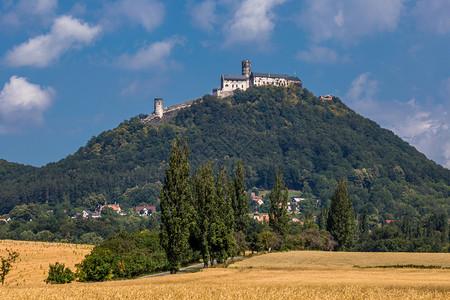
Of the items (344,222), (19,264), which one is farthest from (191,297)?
(344,222)

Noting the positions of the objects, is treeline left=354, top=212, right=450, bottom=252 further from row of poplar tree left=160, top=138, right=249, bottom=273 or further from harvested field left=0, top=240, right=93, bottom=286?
harvested field left=0, top=240, right=93, bottom=286

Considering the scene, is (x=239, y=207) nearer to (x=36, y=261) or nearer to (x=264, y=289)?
(x=36, y=261)

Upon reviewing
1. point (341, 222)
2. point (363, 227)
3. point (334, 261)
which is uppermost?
point (341, 222)

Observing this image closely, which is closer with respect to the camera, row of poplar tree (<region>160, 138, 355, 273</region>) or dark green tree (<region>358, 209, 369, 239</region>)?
row of poplar tree (<region>160, 138, 355, 273</region>)

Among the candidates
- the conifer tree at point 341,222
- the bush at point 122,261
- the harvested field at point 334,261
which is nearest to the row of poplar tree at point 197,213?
the harvested field at point 334,261

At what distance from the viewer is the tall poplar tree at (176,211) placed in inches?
2943

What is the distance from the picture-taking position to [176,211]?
75.3m

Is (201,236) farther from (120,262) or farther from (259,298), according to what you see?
(259,298)

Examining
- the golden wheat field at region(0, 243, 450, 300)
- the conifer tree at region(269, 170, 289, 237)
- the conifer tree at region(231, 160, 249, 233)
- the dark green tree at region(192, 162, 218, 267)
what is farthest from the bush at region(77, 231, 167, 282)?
the conifer tree at region(269, 170, 289, 237)

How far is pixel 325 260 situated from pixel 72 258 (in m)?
42.9

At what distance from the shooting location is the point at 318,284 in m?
49.6

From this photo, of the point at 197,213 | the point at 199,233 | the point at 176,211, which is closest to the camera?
the point at 176,211

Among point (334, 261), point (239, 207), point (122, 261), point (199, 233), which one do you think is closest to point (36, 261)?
point (122, 261)

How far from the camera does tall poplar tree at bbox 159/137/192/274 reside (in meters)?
74.8
